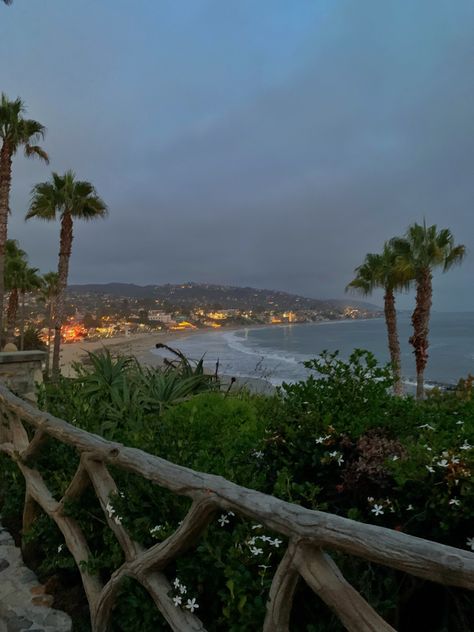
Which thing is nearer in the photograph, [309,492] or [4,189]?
[309,492]

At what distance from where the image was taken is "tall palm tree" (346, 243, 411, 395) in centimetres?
2233

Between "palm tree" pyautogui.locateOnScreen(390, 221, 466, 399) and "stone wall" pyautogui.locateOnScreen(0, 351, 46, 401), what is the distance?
17.6m

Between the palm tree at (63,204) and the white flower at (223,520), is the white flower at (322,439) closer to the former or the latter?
the white flower at (223,520)

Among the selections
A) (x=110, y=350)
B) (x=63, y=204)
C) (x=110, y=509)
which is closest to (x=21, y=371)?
(x=110, y=509)

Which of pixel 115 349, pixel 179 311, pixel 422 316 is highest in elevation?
pixel 422 316

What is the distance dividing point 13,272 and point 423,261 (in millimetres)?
25125

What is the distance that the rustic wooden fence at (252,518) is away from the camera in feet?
4.04

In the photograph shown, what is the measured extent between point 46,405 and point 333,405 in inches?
111

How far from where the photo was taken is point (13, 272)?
2964 cm

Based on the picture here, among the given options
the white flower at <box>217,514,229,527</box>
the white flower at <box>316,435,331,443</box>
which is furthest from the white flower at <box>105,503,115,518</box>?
the white flower at <box>316,435,331,443</box>

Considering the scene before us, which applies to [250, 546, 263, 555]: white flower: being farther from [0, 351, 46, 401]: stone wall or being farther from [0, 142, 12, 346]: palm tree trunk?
[0, 142, 12, 346]: palm tree trunk

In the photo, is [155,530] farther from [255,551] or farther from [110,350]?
[110,350]

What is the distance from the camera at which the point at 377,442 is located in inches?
92.2

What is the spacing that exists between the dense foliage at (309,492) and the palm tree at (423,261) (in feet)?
58.8
